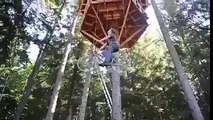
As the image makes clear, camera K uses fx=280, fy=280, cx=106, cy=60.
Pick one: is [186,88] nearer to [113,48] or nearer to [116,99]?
[116,99]

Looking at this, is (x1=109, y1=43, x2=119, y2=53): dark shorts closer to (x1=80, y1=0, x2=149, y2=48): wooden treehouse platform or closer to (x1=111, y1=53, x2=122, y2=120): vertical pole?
(x1=80, y1=0, x2=149, y2=48): wooden treehouse platform

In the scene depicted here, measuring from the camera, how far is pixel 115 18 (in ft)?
27.2

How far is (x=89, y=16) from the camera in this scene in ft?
29.6

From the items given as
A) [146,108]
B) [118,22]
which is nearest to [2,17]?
[118,22]

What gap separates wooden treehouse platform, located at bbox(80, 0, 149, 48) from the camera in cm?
824

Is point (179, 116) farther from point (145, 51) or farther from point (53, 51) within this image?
point (53, 51)

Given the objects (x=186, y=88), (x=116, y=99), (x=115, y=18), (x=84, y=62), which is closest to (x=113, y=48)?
(x=84, y=62)

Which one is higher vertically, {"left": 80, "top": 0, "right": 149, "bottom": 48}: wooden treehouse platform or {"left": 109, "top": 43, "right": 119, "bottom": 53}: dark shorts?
{"left": 80, "top": 0, "right": 149, "bottom": 48}: wooden treehouse platform

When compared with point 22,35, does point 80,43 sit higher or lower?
higher

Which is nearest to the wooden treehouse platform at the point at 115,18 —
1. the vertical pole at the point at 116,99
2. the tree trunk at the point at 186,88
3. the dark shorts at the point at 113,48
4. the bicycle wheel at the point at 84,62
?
the bicycle wheel at the point at 84,62

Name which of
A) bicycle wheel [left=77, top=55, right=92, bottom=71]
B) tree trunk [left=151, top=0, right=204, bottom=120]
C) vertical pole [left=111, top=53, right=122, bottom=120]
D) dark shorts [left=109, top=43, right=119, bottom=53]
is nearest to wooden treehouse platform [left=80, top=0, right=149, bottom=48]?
bicycle wheel [left=77, top=55, right=92, bottom=71]

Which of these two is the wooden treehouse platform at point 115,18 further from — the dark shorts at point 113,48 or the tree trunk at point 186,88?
the tree trunk at point 186,88

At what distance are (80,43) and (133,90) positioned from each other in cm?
467

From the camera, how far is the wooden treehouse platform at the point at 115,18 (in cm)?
824
